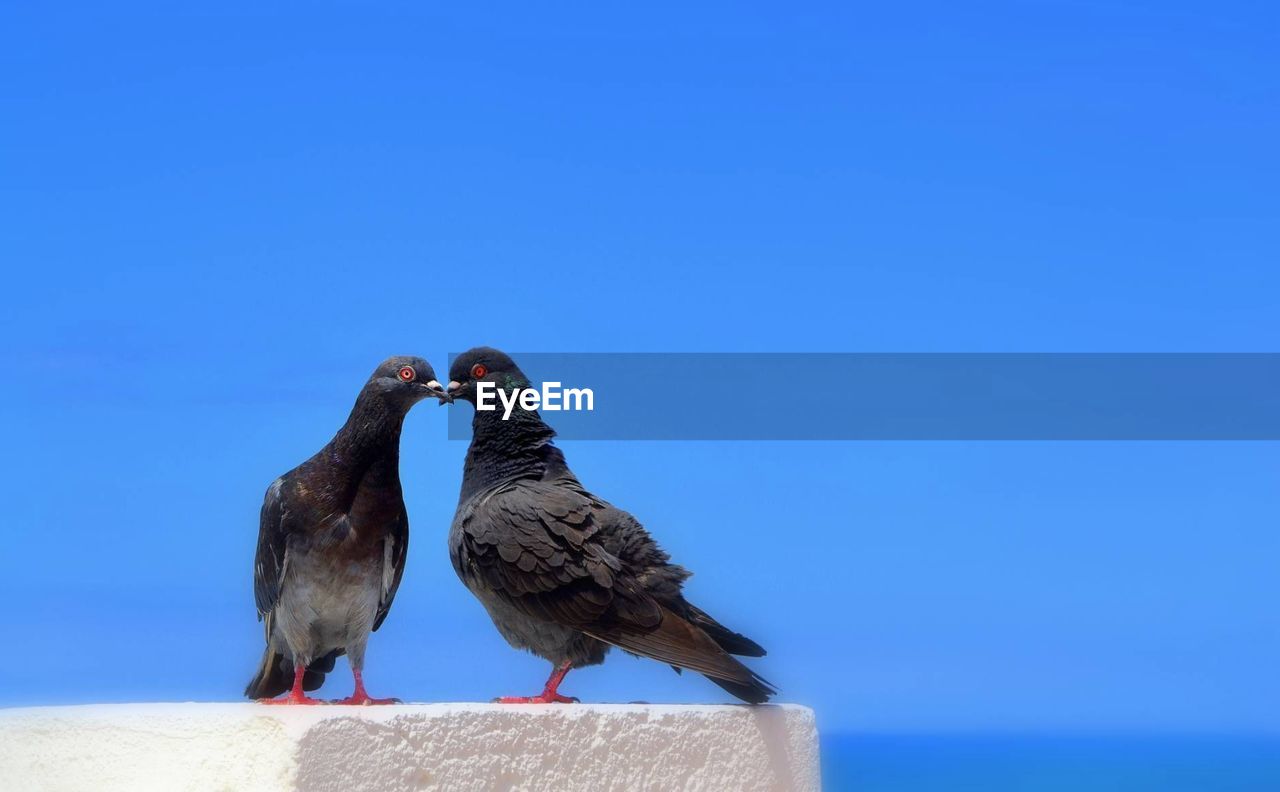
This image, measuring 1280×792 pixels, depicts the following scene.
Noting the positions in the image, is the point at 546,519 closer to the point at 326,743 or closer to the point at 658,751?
the point at 658,751

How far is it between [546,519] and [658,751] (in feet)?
3.98

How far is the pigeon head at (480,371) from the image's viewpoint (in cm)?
662

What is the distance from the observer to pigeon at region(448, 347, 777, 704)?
596 cm

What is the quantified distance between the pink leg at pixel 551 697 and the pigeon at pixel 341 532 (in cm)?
69

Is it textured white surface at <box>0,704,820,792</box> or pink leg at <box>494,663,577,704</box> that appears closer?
textured white surface at <box>0,704,820,792</box>

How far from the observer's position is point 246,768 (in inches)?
184

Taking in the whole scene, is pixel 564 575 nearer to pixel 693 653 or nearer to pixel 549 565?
pixel 549 565

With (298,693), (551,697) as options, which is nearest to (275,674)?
(298,693)

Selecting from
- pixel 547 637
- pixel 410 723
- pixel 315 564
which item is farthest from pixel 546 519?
pixel 410 723

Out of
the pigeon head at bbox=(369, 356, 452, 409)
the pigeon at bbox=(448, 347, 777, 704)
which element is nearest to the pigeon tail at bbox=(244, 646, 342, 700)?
the pigeon at bbox=(448, 347, 777, 704)

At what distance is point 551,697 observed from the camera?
5.95 metres

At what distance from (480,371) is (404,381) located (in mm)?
555

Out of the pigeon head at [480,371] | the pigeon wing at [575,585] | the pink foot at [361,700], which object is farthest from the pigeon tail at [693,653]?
the pigeon head at [480,371]

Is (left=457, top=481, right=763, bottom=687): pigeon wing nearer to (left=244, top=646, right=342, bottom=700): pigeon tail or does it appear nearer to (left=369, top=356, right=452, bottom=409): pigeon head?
(left=369, top=356, right=452, bottom=409): pigeon head
